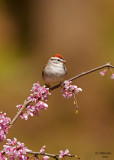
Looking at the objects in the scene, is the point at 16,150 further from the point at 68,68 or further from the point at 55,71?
the point at 68,68

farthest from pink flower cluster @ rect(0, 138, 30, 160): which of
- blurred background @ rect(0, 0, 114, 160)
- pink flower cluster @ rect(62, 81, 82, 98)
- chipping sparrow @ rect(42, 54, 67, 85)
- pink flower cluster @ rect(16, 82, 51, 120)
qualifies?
blurred background @ rect(0, 0, 114, 160)

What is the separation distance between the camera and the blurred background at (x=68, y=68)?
10.1m

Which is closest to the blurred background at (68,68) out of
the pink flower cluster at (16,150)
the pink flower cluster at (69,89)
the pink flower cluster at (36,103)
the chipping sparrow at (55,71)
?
the chipping sparrow at (55,71)

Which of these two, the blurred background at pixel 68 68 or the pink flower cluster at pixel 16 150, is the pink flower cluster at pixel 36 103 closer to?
the pink flower cluster at pixel 16 150

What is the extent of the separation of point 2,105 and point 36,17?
15.4ft

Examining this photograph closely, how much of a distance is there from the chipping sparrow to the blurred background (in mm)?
4723

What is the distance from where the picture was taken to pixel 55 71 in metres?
4.72

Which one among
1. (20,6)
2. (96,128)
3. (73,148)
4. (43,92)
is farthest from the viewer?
(20,6)

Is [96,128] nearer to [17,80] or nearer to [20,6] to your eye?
[17,80]

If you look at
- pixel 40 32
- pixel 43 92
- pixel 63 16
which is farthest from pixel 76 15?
pixel 43 92

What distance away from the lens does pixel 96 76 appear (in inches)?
434

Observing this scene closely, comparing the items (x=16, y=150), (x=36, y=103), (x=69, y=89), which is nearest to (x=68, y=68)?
(x=69, y=89)

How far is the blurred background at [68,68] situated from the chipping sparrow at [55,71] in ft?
15.5

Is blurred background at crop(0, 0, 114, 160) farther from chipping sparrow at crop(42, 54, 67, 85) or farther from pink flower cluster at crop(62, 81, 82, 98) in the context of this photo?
pink flower cluster at crop(62, 81, 82, 98)
